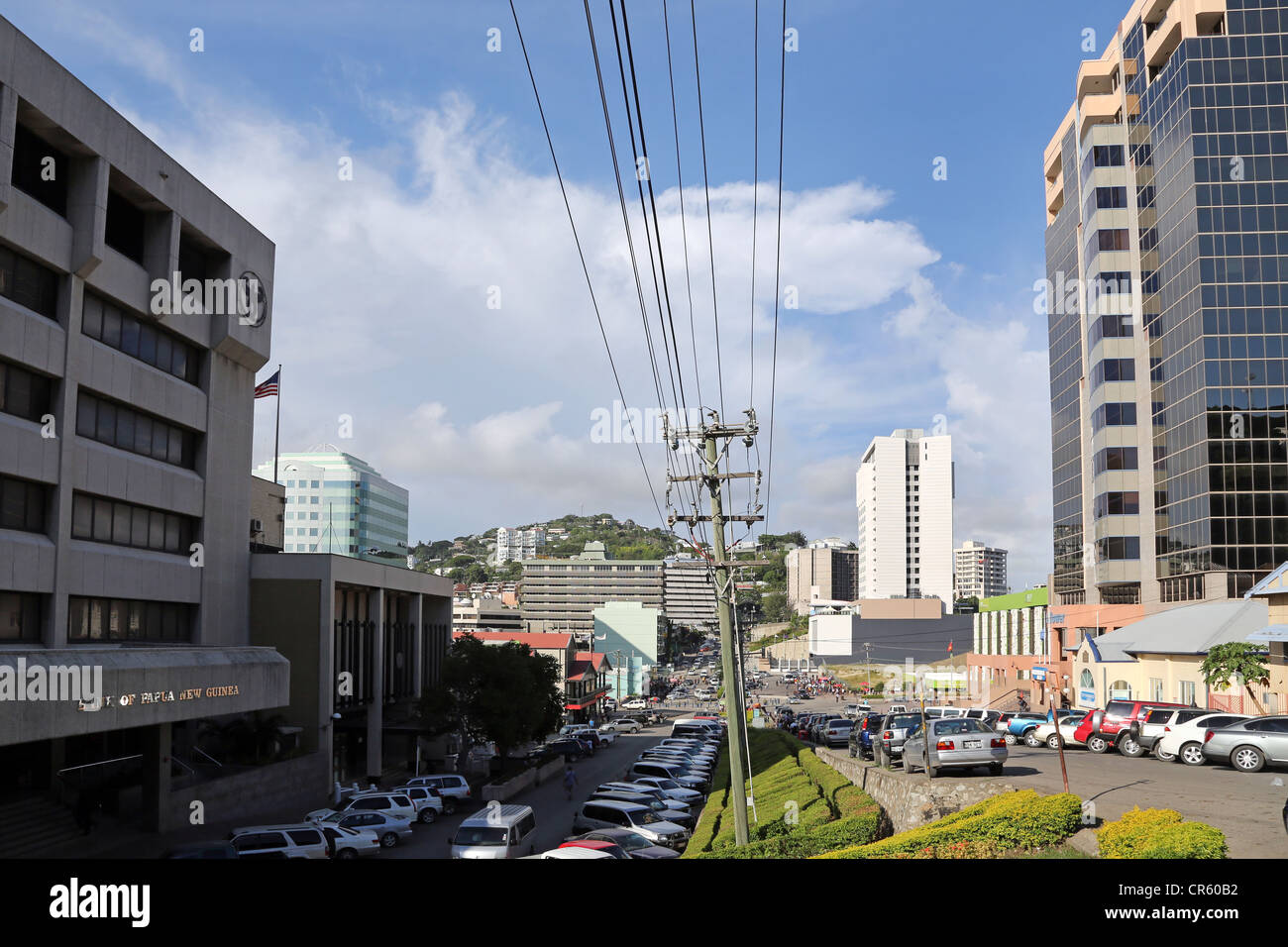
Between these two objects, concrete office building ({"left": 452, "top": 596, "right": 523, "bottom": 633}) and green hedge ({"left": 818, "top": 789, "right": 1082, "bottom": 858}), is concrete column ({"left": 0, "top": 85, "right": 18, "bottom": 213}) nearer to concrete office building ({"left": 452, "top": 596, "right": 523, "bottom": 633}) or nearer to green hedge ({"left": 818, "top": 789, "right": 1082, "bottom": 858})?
green hedge ({"left": 818, "top": 789, "right": 1082, "bottom": 858})

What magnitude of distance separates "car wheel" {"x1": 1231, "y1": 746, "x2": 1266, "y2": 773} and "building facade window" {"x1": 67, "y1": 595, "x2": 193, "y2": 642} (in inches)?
1432

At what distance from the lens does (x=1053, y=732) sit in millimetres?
34562

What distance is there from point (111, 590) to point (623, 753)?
4003 centimetres

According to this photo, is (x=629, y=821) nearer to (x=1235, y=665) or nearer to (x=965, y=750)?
(x=965, y=750)

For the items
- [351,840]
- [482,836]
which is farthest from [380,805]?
[482,836]

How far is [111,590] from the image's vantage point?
37.8 m

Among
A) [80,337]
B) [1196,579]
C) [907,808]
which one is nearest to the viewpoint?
[907,808]

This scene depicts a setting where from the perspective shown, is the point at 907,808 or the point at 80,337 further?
the point at 80,337

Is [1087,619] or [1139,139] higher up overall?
[1139,139]

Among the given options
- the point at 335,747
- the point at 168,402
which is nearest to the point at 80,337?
the point at 168,402

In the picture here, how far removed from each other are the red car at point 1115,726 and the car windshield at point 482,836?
61.3ft

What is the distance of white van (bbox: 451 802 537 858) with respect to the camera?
26.8m

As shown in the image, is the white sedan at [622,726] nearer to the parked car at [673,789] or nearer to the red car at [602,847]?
the parked car at [673,789]

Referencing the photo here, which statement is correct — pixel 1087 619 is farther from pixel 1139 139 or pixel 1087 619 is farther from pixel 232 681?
pixel 232 681
